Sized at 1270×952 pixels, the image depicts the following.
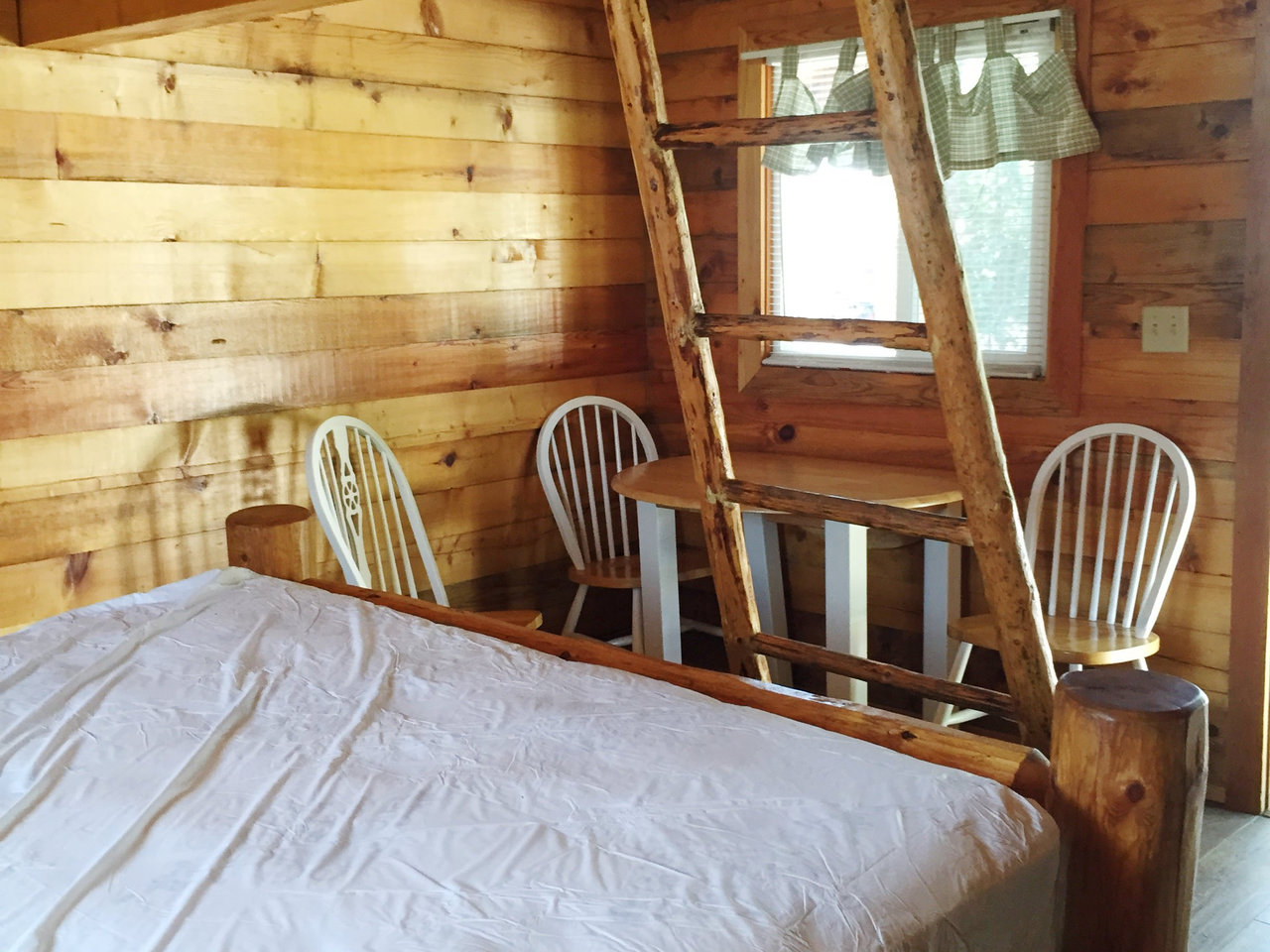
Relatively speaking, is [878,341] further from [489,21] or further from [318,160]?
[489,21]

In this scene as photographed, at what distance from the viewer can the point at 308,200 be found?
3.18 metres

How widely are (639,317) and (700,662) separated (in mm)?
1136

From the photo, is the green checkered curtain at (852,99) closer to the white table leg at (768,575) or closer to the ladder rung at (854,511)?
the white table leg at (768,575)

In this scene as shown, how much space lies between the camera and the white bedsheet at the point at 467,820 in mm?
1163

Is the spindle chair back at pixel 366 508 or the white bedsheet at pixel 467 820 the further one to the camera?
the spindle chair back at pixel 366 508

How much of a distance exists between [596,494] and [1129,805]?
273cm

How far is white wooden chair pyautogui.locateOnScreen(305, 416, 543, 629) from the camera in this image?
10.1 ft

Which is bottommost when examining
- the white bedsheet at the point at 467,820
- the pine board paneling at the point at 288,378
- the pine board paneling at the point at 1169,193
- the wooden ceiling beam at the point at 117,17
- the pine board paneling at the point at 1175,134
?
the white bedsheet at the point at 467,820

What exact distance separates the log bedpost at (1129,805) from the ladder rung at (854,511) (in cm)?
44

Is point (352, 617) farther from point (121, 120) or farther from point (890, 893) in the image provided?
point (121, 120)

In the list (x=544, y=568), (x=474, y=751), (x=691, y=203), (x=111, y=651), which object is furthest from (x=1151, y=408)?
(x=111, y=651)

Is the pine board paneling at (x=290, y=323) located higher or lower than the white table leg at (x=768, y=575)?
higher

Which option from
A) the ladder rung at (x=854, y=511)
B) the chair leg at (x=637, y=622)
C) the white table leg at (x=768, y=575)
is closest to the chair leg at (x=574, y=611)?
the chair leg at (x=637, y=622)

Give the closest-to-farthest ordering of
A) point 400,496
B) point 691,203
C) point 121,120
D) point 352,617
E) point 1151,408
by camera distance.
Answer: point 352,617
point 121,120
point 1151,408
point 400,496
point 691,203
